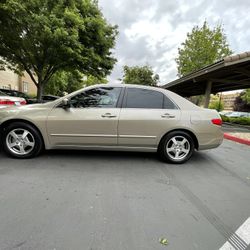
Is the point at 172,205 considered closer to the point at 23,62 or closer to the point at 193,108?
the point at 193,108

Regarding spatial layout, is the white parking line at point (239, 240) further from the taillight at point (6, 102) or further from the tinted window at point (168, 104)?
the taillight at point (6, 102)

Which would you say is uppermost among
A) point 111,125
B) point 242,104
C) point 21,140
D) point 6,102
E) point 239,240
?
point 242,104

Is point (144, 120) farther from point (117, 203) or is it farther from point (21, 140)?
point (21, 140)

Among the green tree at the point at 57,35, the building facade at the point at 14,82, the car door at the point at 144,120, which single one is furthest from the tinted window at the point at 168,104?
the building facade at the point at 14,82

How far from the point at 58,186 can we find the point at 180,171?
2.26m

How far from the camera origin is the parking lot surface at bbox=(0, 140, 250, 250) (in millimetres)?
1921

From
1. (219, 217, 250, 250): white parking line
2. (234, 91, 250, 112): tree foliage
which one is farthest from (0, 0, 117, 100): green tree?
(234, 91, 250, 112): tree foliage

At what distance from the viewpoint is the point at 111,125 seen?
3.93m

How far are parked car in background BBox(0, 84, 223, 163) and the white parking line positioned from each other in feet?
6.64

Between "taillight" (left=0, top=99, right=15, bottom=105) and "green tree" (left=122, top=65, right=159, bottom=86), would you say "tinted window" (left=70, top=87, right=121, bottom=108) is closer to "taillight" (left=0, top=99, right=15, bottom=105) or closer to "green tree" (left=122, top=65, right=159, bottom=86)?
"taillight" (left=0, top=99, right=15, bottom=105)

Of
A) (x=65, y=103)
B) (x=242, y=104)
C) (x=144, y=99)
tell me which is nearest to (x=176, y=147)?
(x=144, y=99)

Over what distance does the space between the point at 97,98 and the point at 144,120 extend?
1.10 meters

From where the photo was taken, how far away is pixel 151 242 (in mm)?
1896

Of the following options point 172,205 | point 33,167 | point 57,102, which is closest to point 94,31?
point 57,102
